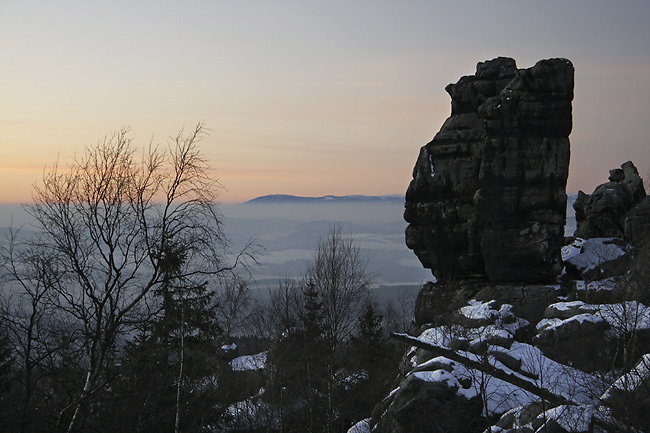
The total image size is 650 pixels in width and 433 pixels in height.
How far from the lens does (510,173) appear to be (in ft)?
112

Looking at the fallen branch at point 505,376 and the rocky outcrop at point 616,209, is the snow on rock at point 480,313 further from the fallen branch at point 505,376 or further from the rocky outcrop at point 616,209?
the rocky outcrop at point 616,209

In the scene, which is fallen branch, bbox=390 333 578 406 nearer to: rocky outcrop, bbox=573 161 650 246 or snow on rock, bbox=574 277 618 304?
snow on rock, bbox=574 277 618 304

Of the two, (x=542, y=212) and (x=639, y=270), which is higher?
(x=542, y=212)

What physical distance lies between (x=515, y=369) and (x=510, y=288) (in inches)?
718

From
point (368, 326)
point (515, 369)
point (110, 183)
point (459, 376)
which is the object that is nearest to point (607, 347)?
point (515, 369)

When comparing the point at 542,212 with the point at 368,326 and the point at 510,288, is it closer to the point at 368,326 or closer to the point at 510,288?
the point at 510,288

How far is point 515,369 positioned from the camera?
16.6m

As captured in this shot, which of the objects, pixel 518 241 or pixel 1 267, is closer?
→ pixel 1 267

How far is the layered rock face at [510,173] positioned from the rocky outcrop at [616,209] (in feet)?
29.9

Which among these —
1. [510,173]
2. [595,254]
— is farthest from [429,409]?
[595,254]

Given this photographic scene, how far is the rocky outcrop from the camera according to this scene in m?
39.9

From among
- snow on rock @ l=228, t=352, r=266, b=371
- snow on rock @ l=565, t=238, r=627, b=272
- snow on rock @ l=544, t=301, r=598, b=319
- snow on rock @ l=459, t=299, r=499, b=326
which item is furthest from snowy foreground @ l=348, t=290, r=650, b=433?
snow on rock @ l=228, t=352, r=266, b=371

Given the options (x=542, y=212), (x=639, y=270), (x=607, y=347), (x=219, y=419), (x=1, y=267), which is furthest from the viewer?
(x=542, y=212)

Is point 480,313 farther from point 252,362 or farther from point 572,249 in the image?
point 252,362
